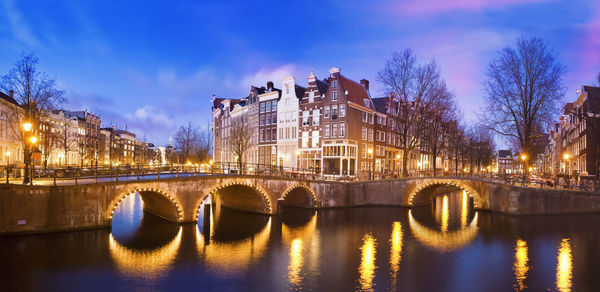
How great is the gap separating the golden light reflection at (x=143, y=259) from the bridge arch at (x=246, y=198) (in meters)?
10.2

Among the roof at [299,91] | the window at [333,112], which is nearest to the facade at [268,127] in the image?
the roof at [299,91]

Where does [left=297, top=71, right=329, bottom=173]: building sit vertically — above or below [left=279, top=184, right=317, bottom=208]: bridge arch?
above

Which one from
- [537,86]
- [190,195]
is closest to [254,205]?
[190,195]

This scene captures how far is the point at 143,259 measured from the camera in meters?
22.0

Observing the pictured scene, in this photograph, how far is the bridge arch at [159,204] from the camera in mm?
27792

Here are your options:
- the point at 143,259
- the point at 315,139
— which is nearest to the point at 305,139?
the point at 315,139

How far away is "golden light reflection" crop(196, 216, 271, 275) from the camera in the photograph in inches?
825

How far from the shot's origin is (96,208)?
27.1m

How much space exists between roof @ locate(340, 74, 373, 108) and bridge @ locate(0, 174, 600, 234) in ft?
48.4

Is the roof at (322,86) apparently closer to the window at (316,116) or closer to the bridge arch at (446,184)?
the window at (316,116)

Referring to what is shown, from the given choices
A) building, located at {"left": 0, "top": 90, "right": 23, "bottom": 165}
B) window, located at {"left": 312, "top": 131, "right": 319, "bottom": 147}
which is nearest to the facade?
window, located at {"left": 312, "top": 131, "right": 319, "bottom": 147}

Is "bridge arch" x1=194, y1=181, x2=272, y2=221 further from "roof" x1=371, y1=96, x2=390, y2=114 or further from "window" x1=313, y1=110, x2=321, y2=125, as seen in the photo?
"roof" x1=371, y1=96, x2=390, y2=114

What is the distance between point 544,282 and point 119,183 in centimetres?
2628

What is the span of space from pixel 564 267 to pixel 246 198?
2690cm
